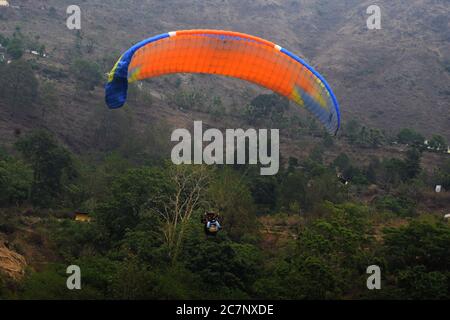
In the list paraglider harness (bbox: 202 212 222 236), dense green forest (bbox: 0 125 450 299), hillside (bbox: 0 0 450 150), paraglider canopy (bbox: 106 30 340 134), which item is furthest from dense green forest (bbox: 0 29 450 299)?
hillside (bbox: 0 0 450 150)

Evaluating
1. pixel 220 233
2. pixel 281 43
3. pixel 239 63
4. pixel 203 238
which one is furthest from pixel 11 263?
pixel 281 43

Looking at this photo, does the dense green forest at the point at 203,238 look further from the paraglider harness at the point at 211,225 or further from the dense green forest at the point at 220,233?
the paraglider harness at the point at 211,225

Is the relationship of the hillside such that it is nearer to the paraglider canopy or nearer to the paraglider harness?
the paraglider canopy

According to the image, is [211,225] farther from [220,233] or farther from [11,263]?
[220,233]

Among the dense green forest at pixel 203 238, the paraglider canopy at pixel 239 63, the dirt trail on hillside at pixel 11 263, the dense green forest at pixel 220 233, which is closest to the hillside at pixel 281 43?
the dense green forest at pixel 220 233

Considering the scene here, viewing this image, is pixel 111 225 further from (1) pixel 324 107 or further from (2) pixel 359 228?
(1) pixel 324 107

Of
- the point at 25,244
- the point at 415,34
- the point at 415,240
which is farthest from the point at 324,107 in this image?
the point at 415,34
